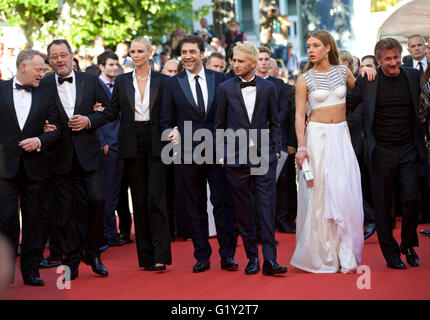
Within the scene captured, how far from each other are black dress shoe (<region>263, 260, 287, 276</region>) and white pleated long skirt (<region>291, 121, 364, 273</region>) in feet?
1.07

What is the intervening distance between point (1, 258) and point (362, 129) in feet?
17.4

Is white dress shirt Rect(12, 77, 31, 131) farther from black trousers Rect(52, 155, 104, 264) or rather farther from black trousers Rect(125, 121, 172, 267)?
black trousers Rect(125, 121, 172, 267)

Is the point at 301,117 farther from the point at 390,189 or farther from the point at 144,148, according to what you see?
the point at 144,148

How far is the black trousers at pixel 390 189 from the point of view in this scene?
26.2ft

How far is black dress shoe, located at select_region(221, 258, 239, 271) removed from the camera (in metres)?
8.15

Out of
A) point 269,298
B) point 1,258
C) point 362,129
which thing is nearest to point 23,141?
point 1,258

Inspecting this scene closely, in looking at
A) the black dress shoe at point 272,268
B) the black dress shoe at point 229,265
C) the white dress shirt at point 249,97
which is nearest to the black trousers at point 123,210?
the black dress shoe at point 229,265

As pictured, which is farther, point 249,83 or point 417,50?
point 417,50

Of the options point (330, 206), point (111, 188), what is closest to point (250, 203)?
point (330, 206)

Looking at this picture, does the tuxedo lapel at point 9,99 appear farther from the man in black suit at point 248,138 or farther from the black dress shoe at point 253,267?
the black dress shoe at point 253,267

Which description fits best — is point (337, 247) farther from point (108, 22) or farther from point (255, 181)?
point (108, 22)

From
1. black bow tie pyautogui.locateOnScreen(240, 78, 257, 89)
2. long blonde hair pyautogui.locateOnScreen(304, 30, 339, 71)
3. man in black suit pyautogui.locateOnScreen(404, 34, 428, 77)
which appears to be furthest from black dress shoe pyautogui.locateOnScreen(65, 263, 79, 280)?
man in black suit pyautogui.locateOnScreen(404, 34, 428, 77)

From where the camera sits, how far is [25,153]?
7.72 m

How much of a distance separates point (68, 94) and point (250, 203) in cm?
213
